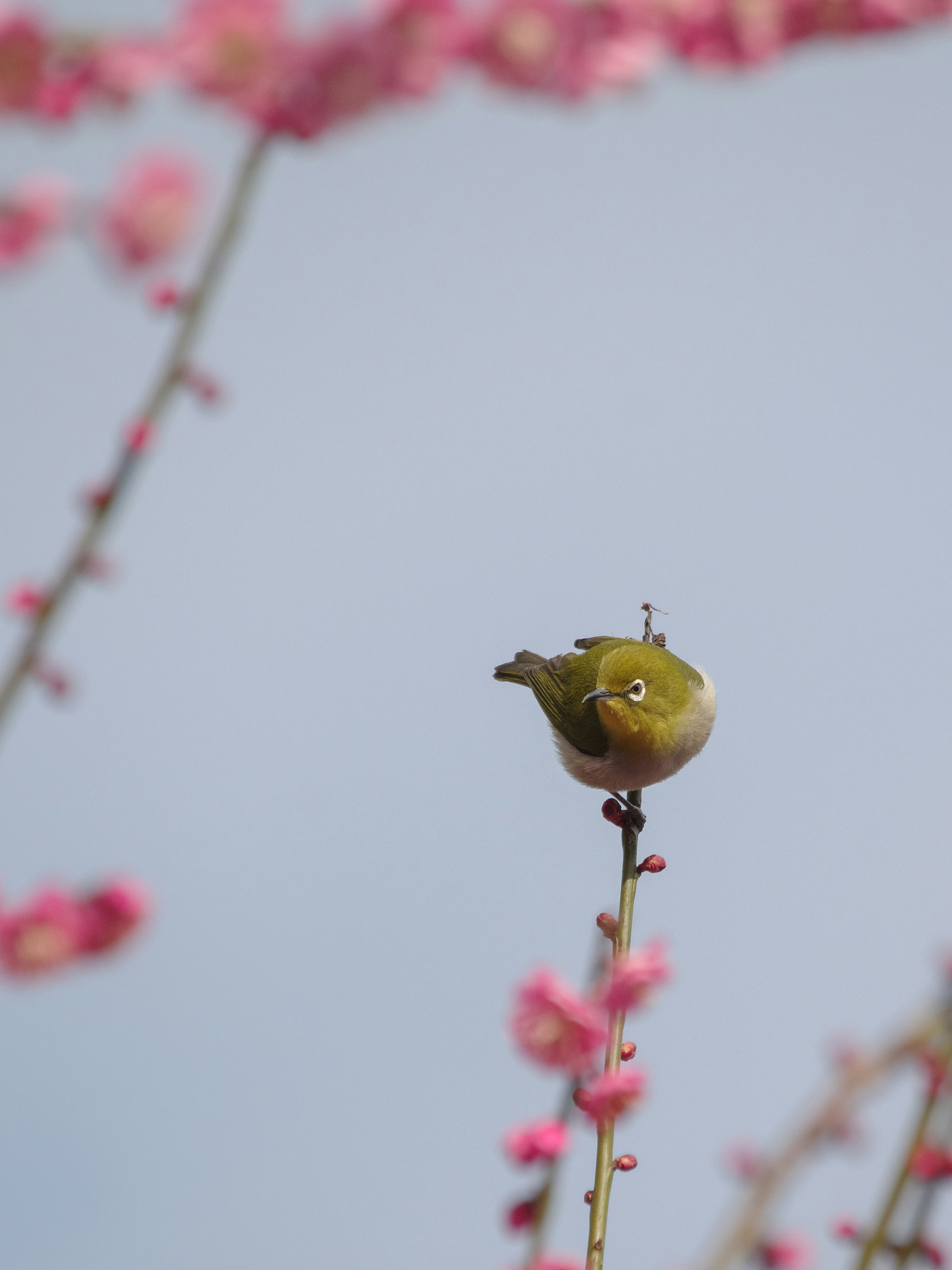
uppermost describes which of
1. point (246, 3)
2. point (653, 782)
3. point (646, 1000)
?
point (653, 782)

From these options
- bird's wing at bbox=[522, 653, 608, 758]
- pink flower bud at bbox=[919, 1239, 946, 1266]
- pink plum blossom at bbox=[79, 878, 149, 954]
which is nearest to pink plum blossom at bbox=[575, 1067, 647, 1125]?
pink flower bud at bbox=[919, 1239, 946, 1266]

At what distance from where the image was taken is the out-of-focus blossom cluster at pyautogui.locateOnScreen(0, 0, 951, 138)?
1724 mm

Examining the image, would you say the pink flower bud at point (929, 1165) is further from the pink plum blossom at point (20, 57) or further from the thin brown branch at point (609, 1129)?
the pink plum blossom at point (20, 57)

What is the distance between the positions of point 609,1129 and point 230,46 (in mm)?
2056

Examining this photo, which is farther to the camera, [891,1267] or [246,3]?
[891,1267]

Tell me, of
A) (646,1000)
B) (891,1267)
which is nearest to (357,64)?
(646,1000)

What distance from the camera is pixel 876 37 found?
2135mm

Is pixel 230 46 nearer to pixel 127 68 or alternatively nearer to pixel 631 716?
pixel 127 68

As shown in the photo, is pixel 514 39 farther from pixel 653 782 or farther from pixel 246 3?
pixel 653 782

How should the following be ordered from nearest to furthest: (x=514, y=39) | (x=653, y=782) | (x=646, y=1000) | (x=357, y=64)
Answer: (x=357, y=64)
(x=514, y=39)
(x=646, y=1000)
(x=653, y=782)

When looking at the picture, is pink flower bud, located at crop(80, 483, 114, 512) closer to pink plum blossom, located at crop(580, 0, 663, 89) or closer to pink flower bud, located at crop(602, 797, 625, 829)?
pink plum blossom, located at crop(580, 0, 663, 89)

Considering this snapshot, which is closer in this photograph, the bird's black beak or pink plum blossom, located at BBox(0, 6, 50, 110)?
pink plum blossom, located at BBox(0, 6, 50, 110)

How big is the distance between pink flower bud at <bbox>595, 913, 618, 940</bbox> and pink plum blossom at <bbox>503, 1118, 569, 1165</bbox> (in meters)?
0.64

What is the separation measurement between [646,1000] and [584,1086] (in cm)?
28
